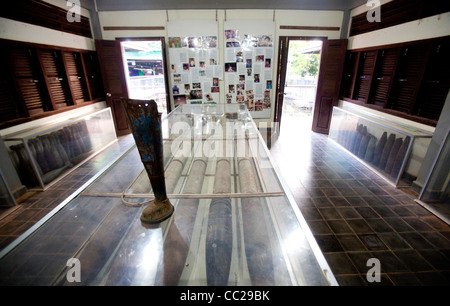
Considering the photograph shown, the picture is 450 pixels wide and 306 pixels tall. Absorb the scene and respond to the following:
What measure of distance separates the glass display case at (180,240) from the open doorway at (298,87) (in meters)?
4.68

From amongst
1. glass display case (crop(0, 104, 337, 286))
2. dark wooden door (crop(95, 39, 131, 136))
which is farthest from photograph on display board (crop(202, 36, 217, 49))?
glass display case (crop(0, 104, 337, 286))

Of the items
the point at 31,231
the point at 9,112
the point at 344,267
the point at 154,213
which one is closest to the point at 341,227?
the point at 344,267

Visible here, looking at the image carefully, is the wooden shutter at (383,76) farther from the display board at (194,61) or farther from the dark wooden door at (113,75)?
the dark wooden door at (113,75)

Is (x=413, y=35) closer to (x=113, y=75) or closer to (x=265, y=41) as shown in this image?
(x=265, y=41)

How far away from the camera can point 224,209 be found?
137 cm

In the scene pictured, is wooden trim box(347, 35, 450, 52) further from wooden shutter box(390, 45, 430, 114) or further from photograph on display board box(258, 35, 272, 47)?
photograph on display board box(258, 35, 272, 47)

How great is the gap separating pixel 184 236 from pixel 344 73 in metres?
6.00

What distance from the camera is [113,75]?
5.38 metres

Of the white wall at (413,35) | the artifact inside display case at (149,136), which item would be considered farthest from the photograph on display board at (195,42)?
the artifact inside display case at (149,136)

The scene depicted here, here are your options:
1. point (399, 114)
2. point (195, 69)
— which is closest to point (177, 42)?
point (195, 69)

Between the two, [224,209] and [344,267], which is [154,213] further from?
[344,267]

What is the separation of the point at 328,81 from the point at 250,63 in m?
2.24

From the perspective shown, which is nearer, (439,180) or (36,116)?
(439,180)
